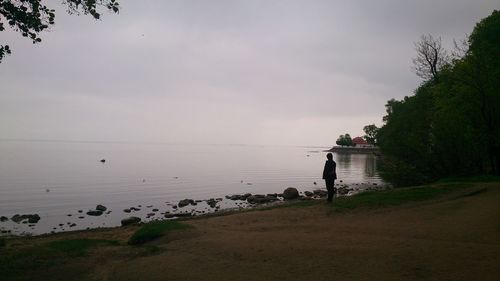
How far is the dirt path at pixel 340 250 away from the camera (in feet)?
25.1

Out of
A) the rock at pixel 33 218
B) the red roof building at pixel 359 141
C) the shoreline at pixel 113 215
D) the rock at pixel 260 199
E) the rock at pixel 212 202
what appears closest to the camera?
the shoreline at pixel 113 215

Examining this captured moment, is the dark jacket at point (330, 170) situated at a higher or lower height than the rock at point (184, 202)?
higher

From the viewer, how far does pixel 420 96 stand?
145 feet

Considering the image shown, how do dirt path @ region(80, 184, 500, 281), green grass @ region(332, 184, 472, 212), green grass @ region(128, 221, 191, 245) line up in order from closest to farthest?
1. dirt path @ region(80, 184, 500, 281)
2. green grass @ region(128, 221, 191, 245)
3. green grass @ region(332, 184, 472, 212)

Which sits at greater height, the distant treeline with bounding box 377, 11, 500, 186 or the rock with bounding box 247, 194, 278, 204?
the distant treeline with bounding box 377, 11, 500, 186

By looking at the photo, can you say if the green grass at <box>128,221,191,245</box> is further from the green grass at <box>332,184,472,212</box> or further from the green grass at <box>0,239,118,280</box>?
the green grass at <box>332,184,472,212</box>

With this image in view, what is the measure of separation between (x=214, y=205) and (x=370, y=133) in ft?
423

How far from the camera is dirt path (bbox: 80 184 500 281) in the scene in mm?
7652

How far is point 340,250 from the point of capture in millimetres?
9273

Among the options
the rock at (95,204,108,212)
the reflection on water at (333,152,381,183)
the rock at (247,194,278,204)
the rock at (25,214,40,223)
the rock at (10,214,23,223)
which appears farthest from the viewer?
the reflection on water at (333,152,381,183)

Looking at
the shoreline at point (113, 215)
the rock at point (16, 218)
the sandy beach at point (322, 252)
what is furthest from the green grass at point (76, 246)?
the rock at point (16, 218)

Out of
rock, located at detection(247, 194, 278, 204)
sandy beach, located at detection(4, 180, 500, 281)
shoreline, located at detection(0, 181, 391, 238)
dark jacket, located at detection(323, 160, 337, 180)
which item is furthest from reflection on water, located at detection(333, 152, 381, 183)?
sandy beach, located at detection(4, 180, 500, 281)

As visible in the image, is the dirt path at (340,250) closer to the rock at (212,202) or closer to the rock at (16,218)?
the rock at (16,218)

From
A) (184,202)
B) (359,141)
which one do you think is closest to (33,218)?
(184,202)
